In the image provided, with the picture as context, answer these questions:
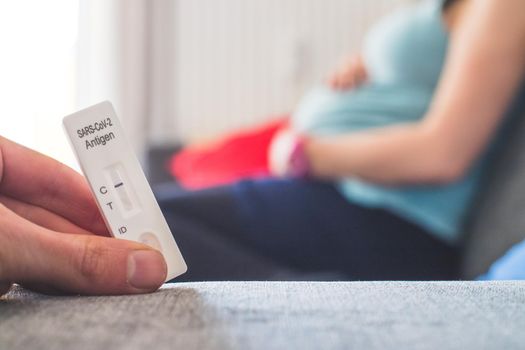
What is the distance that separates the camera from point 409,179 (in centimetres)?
105

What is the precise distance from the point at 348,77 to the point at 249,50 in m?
0.87

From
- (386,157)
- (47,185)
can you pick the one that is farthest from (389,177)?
(47,185)

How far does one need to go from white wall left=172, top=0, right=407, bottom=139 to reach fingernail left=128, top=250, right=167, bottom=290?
1.74 meters

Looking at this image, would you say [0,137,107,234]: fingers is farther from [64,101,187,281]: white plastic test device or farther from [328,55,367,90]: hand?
[328,55,367,90]: hand

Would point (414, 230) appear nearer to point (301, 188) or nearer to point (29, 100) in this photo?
point (301, 188)

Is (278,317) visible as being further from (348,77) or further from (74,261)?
(348,77)

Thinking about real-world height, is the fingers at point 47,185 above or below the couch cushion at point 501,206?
above

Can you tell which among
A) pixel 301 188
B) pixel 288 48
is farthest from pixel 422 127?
pixel 288 48

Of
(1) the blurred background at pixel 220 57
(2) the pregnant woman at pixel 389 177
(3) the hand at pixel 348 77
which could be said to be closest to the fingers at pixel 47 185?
(2) the pregnant woman at pixel 389 177

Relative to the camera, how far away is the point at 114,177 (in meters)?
0.43

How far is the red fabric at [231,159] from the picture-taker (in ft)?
4.95

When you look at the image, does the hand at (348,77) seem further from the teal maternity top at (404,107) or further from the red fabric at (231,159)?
the red fabric at (231,159)

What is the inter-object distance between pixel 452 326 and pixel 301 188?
83 centimetres

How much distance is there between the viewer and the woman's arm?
985 mm
